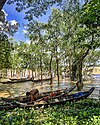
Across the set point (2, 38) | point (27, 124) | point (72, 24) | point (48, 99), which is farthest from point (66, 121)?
point (72, 24)

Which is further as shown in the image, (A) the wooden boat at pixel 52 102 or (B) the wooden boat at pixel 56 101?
(B) the wooden boat at pixel 56 101

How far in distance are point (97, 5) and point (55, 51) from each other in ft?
109

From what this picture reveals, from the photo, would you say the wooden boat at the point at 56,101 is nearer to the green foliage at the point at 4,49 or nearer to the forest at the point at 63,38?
the forest at the point at 63,38

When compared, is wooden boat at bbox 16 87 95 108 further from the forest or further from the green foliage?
the green foliage

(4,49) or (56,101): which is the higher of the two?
(4,49)

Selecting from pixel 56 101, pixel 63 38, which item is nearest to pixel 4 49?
pixel 63 38

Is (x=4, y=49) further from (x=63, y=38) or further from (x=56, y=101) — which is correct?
(x=56, y=101)

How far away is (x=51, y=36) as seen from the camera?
39.8 m

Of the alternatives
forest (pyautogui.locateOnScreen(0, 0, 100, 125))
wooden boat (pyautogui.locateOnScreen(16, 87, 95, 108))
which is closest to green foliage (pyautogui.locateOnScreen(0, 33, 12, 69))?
forest (pyautogui.locateOnScreen(0, 0, 100, 125))

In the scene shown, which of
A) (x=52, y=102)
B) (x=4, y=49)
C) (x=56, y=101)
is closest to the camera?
(x=52, y=102)

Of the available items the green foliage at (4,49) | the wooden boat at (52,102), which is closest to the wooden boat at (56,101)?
the wooden boat at (52,102)

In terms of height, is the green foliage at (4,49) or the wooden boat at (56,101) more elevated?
the green foliage at (4,49)

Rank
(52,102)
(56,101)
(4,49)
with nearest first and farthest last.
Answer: (52,102)
(56,101)
(4,49)

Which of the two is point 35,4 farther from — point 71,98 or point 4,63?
point 4,63
